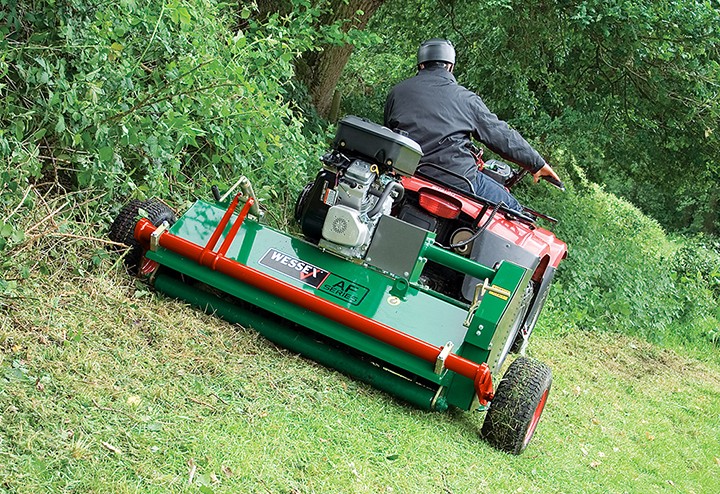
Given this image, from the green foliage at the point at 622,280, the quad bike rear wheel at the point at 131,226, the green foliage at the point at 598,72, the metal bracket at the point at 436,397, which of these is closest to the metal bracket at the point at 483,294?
the metal bracket at the point at 436,397

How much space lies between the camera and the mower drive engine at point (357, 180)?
488cm

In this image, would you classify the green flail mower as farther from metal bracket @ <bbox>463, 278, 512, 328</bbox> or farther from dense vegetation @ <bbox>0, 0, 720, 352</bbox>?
dense vegetation @ <bbox>0, 0, 720, 352</bbox>

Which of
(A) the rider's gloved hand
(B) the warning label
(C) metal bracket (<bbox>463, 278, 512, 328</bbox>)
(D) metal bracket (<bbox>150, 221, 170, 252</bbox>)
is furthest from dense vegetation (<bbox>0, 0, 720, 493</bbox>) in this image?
(A) the rider's gloved hand

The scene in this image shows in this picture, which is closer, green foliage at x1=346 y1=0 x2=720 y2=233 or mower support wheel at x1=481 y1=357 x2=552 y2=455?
mower support wheel at x1=481 y1=357 x2=552 y2=455

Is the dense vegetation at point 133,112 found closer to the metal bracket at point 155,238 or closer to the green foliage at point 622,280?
the metal bracket at point 155,238

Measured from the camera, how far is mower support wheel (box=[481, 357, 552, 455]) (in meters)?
4.71

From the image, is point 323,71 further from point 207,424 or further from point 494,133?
point 207,424

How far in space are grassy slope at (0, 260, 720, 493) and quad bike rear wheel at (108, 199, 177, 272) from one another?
7.0 inches

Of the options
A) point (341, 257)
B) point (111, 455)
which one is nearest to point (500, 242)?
point (341, 257)

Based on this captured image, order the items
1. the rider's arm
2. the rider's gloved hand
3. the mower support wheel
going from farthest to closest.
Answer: the rider's gloved hand < the rider's arm < the mower support wheel

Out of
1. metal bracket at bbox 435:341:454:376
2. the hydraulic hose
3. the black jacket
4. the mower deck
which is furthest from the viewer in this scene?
the black jacket

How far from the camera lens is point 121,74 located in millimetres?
5277

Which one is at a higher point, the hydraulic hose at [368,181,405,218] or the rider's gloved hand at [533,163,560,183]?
the rider's gloved hand at [533,163,560,183]

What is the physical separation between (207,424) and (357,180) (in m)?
1.74
